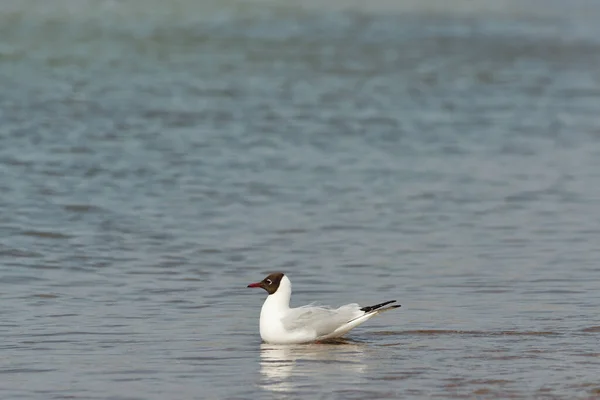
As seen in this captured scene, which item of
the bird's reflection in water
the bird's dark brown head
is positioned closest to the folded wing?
the bird's reflection in water

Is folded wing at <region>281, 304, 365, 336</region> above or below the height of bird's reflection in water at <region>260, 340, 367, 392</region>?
above

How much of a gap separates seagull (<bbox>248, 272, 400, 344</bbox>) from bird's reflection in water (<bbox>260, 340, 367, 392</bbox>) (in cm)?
6

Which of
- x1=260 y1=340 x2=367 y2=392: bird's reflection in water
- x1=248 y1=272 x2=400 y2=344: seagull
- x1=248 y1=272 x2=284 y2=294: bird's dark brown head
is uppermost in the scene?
x1=248 y1=272 x2=284 y2=294: bird's dark brown head

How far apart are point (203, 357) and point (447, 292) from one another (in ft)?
9.39

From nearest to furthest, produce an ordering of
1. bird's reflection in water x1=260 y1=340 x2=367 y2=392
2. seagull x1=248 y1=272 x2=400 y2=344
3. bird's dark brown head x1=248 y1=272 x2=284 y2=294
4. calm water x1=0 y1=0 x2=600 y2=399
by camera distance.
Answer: bird's reflection in water x1=260 y1=340 x2=367 y2=392 < calm water x1=0 y1=0 x2=600 y2=399 < seagull x1=248 y1=272 x2=400 y2=344 < bird's dark brown head x1=248 y1=272 x2=284 y2=294

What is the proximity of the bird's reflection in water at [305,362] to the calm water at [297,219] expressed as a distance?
0.11ft

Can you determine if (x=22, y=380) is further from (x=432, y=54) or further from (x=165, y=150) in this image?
(x=432, y=54)

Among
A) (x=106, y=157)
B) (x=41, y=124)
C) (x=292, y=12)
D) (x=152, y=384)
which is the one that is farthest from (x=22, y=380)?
(x=292, y=12)

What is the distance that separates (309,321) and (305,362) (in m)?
0.71

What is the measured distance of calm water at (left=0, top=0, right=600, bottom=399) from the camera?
30.5 ft

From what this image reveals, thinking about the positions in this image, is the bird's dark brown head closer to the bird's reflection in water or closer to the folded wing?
the folded wing

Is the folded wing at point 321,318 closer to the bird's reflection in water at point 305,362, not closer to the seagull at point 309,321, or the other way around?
the seagull at point 309,321

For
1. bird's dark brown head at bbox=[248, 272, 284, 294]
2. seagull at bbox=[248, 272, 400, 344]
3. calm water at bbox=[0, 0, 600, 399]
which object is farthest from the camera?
bird's dark brown head at bbox=[248, 272, 284, 294]

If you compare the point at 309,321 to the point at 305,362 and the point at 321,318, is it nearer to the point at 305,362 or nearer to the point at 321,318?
the point at 321,318
